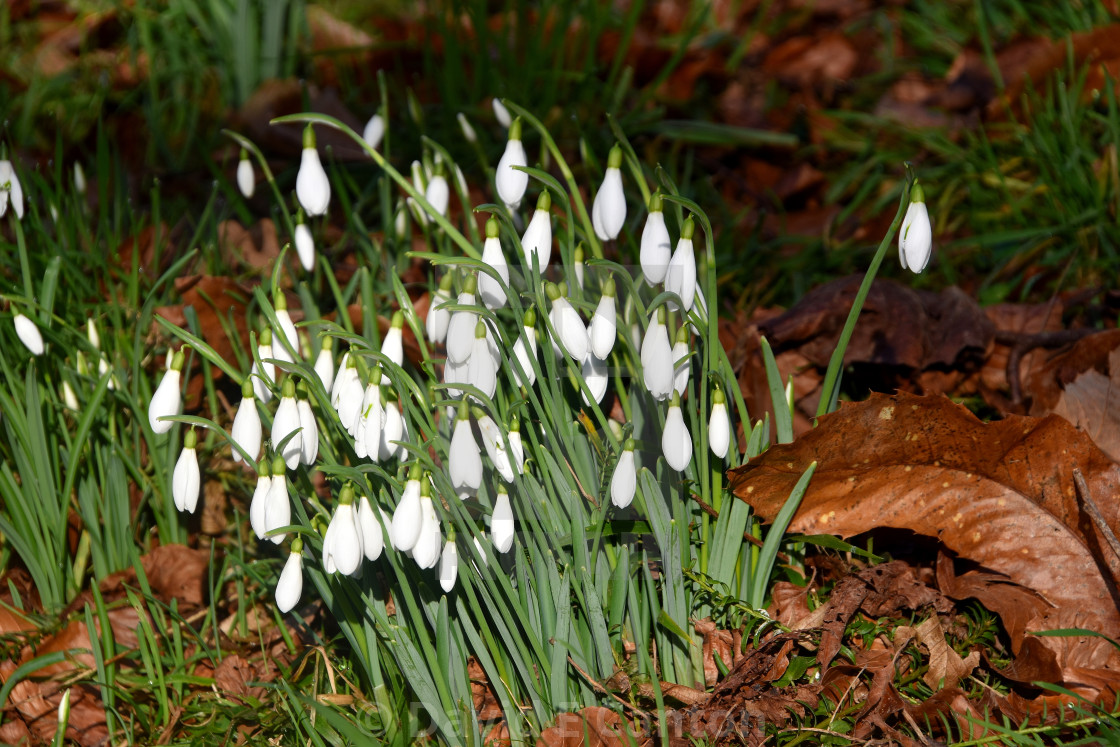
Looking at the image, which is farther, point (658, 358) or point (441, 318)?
point (441, 318)

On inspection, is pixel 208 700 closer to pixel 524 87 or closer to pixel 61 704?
pixel 61 704

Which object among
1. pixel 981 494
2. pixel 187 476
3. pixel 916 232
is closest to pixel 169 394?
pixel 187 476

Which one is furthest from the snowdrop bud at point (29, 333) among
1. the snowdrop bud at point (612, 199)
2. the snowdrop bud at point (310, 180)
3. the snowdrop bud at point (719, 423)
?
the snowdrop bud at point (719, 423)

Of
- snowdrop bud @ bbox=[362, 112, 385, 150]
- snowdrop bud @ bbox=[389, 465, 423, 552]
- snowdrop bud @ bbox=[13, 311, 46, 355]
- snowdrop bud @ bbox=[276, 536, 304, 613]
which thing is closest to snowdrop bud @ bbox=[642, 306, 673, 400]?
snowdrop bud @ bbox=[389, 465, 423, 552]

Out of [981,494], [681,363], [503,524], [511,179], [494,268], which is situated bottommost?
[981,494]

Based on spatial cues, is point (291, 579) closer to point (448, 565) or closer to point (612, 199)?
point (448, 565)

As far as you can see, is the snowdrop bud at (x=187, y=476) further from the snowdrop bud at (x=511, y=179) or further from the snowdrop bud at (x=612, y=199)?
the snowdrop bud at (x=612, y=199)
